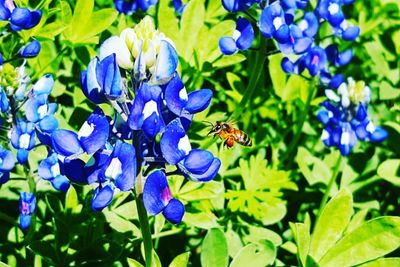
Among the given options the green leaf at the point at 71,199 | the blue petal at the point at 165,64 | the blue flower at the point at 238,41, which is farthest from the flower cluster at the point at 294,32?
the blue petal at the point at 165,64

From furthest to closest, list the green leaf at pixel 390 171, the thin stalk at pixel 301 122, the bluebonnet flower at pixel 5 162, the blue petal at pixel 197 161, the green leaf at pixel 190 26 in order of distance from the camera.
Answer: the thin stalk at pixel 301 122 → the green leaf at pixel 390 171 → the green leaf at pixel 190 26 → the bluebonnet flower at pixel 5 162 → the blue petal at pixel 197 161

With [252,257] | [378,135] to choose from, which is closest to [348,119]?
[378,135]

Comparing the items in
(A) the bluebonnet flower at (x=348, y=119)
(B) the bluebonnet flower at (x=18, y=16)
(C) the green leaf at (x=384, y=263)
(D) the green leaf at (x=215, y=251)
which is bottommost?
(A) the bluebonnet flower at (x=348, y=119)

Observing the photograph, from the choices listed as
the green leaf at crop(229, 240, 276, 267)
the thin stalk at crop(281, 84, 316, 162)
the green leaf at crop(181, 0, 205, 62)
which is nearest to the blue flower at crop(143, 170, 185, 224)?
the green leaf at crop(229, 240, 276, 267)

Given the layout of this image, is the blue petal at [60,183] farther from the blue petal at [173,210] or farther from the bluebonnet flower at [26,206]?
the blue petal at [173,210]

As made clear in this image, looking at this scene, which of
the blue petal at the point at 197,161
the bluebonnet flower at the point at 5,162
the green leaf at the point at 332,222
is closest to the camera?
the blue petal at the point at 197,161
